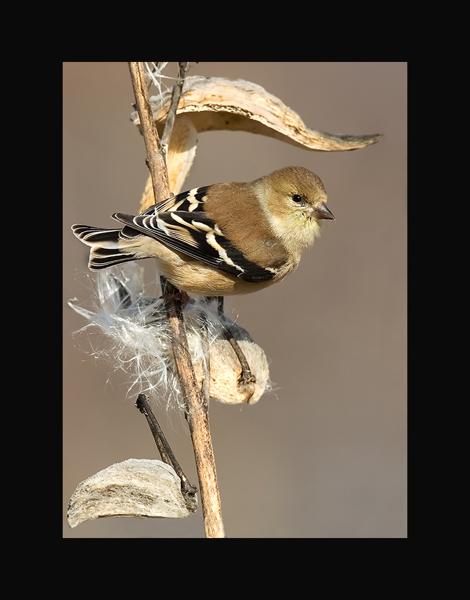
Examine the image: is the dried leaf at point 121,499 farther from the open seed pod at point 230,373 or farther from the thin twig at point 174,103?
the thin twig at point 174,103

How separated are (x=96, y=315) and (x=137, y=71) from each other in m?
0.87

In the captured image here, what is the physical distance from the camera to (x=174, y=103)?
8.18ft

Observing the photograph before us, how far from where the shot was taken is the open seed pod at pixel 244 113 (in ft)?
8.02

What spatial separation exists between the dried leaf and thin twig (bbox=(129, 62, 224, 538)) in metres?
0.10

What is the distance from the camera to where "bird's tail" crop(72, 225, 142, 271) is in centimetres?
273

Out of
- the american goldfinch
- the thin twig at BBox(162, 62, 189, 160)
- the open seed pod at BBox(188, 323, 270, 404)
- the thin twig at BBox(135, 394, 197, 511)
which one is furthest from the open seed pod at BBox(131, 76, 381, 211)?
A: the thin twig at BBox(135, 394, 197, 511)

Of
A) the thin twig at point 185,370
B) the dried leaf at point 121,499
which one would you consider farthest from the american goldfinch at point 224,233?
the dried leaf at point 121,499

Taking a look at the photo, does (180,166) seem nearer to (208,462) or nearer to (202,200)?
(202,200)

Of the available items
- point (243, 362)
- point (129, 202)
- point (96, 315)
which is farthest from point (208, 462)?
point (129, 202)

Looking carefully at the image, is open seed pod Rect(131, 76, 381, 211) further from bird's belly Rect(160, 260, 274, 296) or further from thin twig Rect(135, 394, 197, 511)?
thin twig Rect(135, 394, 197, 511)

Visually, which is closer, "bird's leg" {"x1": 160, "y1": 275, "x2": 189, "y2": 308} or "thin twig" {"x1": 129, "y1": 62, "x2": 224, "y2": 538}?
"thin twig" {"x1": 129, "y1": 62, "x2": 224, "y2": 538}

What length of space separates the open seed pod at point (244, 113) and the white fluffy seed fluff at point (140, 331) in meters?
0.63

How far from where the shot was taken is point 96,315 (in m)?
2.63

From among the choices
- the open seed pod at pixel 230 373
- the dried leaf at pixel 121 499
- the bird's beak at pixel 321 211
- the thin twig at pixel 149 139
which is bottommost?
the dried leaf at pixel 121 499
